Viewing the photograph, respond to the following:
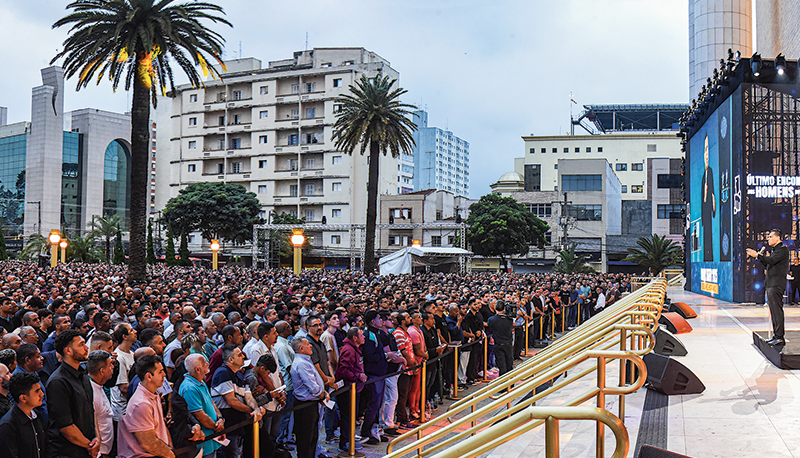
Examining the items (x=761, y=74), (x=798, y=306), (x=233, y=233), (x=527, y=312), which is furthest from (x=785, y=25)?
(x=233, y=233)

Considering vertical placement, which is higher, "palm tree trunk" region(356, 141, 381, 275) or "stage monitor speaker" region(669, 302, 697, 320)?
"palm tree trunk" region(356, 141, 381, 275)

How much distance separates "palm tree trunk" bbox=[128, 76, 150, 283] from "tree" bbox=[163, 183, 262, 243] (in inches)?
1588

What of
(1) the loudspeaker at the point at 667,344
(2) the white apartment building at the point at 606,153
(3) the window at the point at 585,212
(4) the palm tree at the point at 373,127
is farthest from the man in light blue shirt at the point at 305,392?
(2) the white apartment building at the point at 606,153

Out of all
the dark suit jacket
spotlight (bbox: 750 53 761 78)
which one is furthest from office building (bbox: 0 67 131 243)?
the dark suit jacket

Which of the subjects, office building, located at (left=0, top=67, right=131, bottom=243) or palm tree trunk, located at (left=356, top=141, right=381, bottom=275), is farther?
office building, located at (left=0, top=67, right=131, bottom=243)

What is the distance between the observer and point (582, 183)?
69938mm

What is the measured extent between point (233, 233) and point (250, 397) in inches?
2438

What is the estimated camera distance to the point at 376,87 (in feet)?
126

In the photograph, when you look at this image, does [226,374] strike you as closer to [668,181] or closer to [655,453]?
[655,453]

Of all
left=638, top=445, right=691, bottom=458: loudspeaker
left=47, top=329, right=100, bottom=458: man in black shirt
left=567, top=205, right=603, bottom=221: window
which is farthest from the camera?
left=567, top=205, right=603, bottom=221: window

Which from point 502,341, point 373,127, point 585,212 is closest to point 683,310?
point 502,341

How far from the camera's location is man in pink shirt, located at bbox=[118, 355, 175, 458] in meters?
5.59

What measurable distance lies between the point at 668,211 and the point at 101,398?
79019 mm

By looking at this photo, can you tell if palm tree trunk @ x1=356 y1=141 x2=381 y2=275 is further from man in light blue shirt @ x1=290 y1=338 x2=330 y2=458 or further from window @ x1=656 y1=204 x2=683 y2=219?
window @ x1=656 y1=204 x2=683 y2=219
